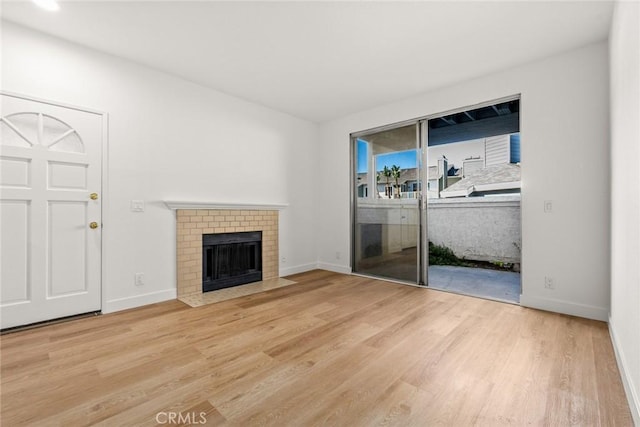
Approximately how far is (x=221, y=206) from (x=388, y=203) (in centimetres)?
243

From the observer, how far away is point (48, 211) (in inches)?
102

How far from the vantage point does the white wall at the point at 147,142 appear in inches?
103

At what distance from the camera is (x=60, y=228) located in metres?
2.66

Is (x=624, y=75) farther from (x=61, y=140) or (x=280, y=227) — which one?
(x=61, y=140)

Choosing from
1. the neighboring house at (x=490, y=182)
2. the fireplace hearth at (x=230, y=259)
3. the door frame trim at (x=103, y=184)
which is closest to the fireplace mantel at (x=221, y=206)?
the fireplace hearth at (x=230, y=259)

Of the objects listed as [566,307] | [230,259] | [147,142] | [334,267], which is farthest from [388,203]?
[147,142]

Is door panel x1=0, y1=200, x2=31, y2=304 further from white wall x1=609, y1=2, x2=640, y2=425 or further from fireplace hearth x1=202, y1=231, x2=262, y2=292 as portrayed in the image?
white wall x1=609, y1=2, x2=640, y2=425

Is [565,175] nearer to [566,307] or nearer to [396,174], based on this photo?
[566,307]

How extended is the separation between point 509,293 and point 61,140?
5.19 meters

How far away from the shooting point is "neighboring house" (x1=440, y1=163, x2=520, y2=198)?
19.0 ft

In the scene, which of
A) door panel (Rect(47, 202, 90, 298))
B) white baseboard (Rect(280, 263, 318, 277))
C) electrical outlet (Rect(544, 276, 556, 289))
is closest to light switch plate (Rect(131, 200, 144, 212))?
door panel (Rect(47, 202, 90, 298))

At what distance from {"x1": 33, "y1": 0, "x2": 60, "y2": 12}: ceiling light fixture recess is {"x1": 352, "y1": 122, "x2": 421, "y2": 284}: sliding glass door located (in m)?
3.73

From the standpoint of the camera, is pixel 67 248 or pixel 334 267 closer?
pixel 67 248

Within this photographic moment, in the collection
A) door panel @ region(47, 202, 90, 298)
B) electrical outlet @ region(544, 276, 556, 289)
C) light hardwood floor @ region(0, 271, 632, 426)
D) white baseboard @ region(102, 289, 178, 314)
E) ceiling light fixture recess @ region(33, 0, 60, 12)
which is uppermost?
ceiling light fixture recess @ region(33, 0, 60, 12)
